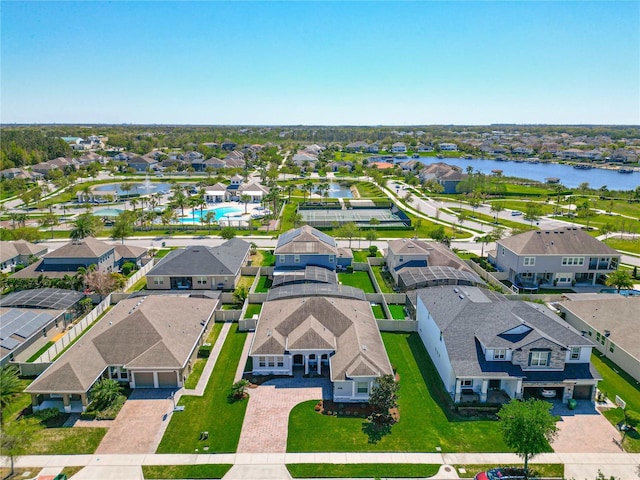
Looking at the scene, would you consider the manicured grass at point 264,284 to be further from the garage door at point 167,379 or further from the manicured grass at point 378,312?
the garage door at point 167,379

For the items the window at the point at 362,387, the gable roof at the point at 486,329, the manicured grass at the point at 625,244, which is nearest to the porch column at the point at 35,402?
the window at the point at 362,387

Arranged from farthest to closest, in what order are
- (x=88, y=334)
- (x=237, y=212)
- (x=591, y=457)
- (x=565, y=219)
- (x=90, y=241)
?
1. (x=237, y=212)
2. (x=565, y=219)
3. (x=90, y=241)
4. (x=88, y=334)
5. (x=591, y=457)

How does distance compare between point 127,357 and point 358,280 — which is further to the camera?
point 358,280

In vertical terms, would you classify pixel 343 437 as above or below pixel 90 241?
below

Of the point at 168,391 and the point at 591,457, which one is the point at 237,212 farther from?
the point at 591,457

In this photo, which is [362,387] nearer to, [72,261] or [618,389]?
[618,389]

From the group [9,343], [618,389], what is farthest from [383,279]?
[9,343]

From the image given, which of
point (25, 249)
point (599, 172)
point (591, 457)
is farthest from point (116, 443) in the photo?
point (599, 172)
